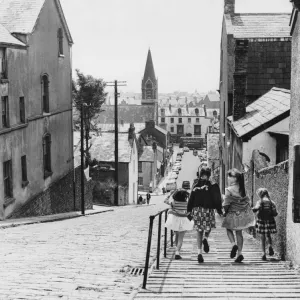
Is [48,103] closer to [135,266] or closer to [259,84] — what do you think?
[259,84]

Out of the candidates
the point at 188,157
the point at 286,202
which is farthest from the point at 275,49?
the point at 188,157

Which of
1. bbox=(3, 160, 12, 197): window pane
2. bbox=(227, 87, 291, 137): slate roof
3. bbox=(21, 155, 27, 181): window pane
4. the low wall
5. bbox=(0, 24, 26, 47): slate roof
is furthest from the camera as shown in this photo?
the low wall

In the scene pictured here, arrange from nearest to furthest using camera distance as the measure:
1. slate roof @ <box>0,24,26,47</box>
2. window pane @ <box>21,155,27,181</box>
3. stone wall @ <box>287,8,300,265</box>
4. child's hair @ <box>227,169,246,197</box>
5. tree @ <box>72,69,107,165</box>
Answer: stone wall @ <box>287,8,300,265</box> → child's hair @ <box>227,169,246,197</box> → slate roof @ <box>0,24,26,47</box> → window pane @ <box>21,155,27,181</box> → tree @ <box>72,69,107,165</box>

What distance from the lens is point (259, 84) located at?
25.9 metres

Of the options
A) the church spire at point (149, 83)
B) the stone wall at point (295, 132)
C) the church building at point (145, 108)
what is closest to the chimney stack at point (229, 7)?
the stone wall at point (295, 132)

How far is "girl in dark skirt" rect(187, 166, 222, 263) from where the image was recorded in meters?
8.89

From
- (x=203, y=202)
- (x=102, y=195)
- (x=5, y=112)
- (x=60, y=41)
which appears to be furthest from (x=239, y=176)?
(x=102, y=195)

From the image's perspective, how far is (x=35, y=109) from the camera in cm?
2400

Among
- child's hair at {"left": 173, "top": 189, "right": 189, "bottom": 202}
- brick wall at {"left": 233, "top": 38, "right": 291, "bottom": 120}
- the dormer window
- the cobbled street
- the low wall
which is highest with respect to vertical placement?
the dormer window

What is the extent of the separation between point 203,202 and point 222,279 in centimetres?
209

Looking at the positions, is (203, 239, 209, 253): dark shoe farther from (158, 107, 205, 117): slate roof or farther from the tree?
(158, 107, 205, 117): slate roof

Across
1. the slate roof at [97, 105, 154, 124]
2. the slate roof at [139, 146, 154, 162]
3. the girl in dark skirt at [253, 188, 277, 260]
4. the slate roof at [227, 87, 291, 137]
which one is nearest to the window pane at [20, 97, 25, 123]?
the slate roof at [227, 87, 291, 137]

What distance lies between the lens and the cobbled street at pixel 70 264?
6.74 m

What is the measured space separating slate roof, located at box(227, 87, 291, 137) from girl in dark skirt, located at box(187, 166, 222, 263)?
8534 millimetres
